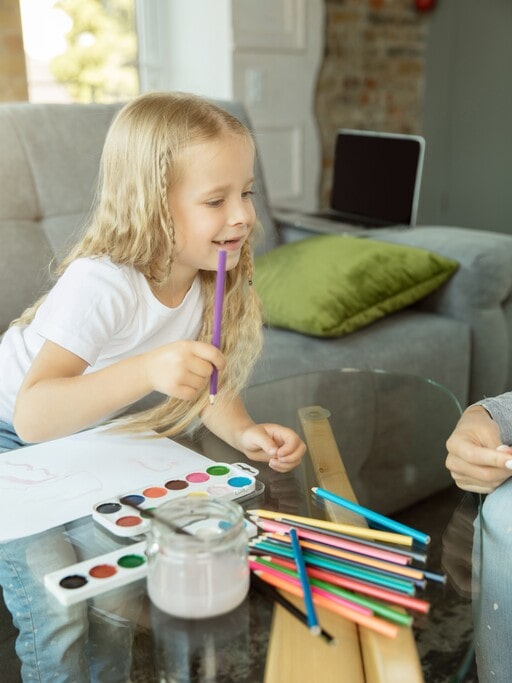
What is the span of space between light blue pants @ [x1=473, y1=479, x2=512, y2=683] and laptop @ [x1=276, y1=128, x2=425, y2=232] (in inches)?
59.7

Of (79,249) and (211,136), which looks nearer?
→ (211,136)

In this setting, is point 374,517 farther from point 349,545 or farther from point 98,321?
point 98,321

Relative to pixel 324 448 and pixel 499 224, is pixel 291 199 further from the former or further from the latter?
pixel 324 448

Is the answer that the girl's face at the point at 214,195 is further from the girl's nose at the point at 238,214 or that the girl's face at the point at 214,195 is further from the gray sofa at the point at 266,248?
the gray sofa at the point at 266,248

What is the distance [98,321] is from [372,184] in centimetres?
169

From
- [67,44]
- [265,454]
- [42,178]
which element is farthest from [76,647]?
[67,44]

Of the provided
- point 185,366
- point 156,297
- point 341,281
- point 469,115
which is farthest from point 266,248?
point 469,115

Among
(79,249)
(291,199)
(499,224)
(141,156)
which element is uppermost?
(141,156)

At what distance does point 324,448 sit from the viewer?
1087mm

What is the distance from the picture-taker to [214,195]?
1.08 meters


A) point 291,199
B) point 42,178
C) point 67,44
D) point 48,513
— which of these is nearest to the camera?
point 48,513

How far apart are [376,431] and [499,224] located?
115 inches

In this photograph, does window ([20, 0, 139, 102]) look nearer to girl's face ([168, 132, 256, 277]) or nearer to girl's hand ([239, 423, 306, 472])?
girl's face ([168, 132, 256, 277])

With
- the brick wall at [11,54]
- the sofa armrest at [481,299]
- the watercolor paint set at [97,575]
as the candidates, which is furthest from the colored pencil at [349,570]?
the brick wall at [11,54]
